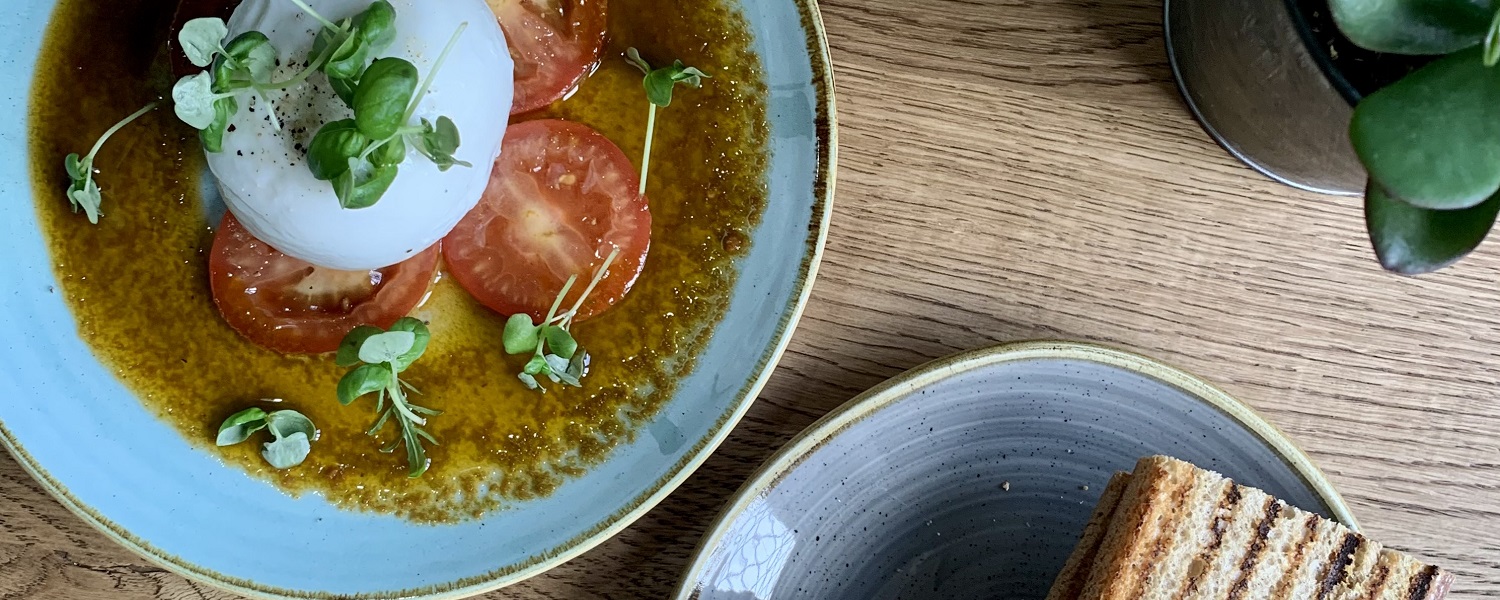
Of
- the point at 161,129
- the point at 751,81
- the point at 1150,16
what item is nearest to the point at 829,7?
the point at 751,81

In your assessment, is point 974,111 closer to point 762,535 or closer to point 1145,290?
point 1145,290

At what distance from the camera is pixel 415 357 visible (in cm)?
90

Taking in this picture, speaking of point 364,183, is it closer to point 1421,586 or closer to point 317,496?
point 317,496

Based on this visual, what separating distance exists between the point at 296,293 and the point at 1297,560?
3.16ft

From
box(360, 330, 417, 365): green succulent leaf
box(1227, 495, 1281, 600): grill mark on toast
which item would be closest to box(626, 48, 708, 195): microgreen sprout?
box(360, 330, 417, 365): green succulent leaf

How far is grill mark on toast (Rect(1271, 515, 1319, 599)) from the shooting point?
2.82ft

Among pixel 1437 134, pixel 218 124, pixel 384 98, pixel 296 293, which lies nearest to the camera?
pixel 1437 134

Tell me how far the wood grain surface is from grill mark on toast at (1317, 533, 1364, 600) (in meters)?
0.16

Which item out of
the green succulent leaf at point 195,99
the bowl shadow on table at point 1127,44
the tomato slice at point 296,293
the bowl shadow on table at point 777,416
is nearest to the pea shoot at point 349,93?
the green succulent leaf at point 195,99

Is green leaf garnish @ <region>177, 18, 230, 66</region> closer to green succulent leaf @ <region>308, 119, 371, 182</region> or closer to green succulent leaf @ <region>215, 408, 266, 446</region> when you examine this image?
green succulent leaf @ <region>308, 119, 371, 182</region>

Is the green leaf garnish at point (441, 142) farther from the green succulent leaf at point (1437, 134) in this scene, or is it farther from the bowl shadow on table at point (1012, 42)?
the green succulent leaf at point (1437, 134)

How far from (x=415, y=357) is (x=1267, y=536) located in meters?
0.79

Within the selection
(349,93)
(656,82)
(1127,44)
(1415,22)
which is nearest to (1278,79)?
(1415,22)

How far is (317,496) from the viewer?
93 cm
